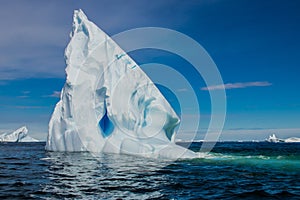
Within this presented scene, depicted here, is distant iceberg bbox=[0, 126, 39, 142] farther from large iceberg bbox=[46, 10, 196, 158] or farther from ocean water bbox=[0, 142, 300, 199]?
ocean water bbox=[0, 142, 300, 199]

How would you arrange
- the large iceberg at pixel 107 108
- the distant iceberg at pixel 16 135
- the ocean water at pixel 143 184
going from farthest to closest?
the distant iceberg at pixel 16 135, the large iceberg at pixel 107 108, the ocean water at pixel 143 184

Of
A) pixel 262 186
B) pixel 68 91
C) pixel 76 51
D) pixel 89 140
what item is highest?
pixel 76 51

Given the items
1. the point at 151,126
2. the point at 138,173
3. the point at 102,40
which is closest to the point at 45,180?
the point at 138,173

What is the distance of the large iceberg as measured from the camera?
2477 centimetres

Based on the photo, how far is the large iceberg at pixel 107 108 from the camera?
2477 cm

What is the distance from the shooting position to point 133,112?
84.9 ft

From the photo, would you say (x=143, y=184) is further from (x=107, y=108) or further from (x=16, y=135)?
(x=16, y=135)

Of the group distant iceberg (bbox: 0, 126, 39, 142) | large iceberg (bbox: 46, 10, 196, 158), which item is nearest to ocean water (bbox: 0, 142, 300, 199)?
large iceberg (bbox: 46, 10, 196, 158)

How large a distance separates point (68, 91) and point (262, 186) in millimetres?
19795

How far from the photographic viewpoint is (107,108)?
82.1ft

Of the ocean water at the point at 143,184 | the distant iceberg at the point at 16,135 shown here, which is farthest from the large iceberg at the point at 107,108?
the distant iceberg at the point at 16,135

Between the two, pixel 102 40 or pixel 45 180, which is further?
pixel 102 40

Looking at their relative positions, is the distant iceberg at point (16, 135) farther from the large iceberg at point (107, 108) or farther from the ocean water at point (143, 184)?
the ocean water at point (143, 184)

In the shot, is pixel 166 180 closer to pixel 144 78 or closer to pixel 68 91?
pixel 144 78
